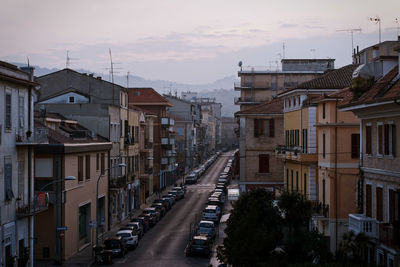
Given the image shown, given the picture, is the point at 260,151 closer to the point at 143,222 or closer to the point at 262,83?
the point at 143,222

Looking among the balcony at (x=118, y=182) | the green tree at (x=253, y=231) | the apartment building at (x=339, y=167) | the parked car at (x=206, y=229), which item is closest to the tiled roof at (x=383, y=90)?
the green tree at (x=253, y=231)

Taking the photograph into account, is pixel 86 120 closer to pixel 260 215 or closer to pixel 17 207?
pixel 17 207

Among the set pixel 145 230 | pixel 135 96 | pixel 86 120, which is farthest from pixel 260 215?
pixel 135 96

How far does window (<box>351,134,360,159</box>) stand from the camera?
3616 centimetres

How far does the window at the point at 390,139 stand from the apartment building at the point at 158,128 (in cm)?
6276

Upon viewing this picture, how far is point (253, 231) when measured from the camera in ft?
95.2

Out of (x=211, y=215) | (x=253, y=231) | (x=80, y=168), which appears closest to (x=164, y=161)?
(x=211, y=215)

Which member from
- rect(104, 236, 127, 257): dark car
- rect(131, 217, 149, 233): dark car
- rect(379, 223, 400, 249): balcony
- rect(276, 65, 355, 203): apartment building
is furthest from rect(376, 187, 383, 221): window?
rect(131, 217, 149, 233): dark car

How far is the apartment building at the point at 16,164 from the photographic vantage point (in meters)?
31.2

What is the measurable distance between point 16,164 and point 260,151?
108ft

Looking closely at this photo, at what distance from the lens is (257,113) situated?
202ft

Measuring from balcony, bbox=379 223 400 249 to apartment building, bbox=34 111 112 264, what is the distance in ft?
62.3

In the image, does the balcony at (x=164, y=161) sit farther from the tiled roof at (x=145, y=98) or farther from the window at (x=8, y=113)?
the window at (x=8, y=113)

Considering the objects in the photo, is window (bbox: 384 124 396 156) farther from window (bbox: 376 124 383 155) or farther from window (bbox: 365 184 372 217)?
window (bbox: 365 184 372 217)
